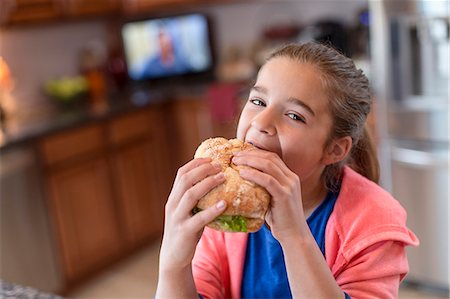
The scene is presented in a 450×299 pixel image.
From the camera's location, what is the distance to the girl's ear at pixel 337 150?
3.42ft

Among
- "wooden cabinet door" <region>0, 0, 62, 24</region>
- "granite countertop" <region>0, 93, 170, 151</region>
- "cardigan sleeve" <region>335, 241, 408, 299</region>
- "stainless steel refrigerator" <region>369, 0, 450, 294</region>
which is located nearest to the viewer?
"cardigan sleeve" <region>335, 241, 408, 299</region>

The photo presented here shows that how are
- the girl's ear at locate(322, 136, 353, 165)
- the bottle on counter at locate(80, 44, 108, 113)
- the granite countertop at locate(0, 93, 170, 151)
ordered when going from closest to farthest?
the girl's ear at locate(322, 136, 353, 165), the granite countertop at locate(0, 93, 170, 151), the bottle on counter at locate(80, 44, 108, 113)

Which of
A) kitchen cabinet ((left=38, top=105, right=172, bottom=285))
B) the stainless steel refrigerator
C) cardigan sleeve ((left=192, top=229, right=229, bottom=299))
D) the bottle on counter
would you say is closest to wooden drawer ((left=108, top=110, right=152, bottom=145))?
kitchen cabinet ((left=38, top=105, right=172, bottom=285))

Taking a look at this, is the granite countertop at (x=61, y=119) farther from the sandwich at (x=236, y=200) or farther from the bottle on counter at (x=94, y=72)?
the sandwich at (x=236, y=200)

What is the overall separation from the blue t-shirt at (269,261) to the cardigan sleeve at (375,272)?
0.10 meters

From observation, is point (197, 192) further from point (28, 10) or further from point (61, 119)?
point (28, 10)

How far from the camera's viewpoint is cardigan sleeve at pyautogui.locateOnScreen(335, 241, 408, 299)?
94cm

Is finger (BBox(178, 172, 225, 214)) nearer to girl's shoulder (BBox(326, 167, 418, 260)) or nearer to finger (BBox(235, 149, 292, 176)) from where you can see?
finger (BBox(235, 149, 292, 176))

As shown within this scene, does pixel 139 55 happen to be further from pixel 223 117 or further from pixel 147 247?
pixel 147 247

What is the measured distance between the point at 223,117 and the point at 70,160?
0.87 m

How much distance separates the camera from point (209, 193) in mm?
857

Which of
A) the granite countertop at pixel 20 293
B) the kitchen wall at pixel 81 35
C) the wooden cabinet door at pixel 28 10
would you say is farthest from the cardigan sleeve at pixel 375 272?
the kitchen wall at pixel 81 35

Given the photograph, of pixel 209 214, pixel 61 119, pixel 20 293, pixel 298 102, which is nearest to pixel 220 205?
pixel 209 214

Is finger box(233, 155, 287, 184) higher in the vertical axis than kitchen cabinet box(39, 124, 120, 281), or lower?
higher
